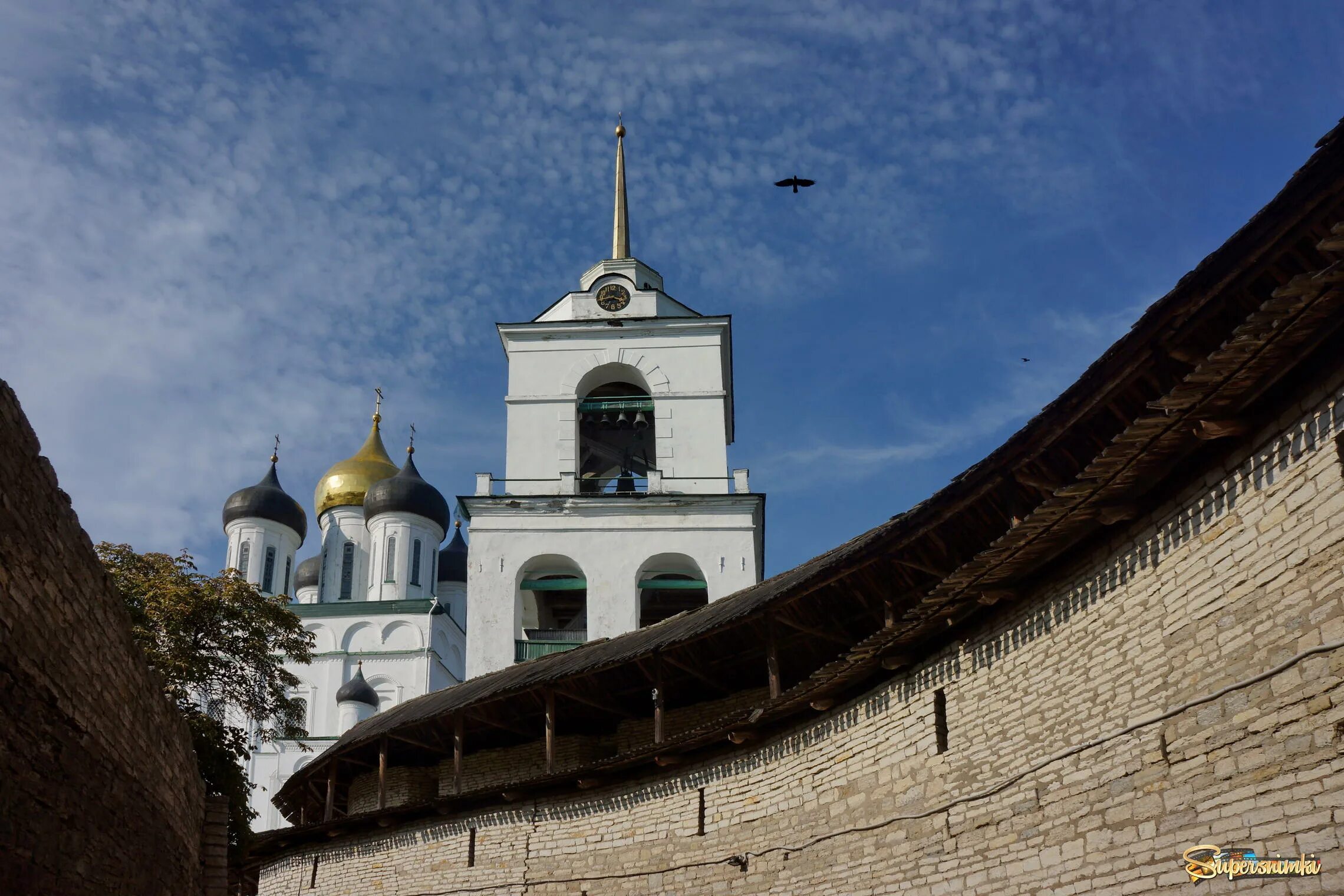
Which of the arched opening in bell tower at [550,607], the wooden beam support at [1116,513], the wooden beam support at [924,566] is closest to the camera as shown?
the wooden beam support at [1116,513]

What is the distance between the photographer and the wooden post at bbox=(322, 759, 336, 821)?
19969 millimetres

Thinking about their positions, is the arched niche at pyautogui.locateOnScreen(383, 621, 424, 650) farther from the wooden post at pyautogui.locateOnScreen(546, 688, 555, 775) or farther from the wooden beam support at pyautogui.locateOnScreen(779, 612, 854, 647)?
the wooden beam support at pyautogui.locateOnScreen(779, 612, 854, 647)

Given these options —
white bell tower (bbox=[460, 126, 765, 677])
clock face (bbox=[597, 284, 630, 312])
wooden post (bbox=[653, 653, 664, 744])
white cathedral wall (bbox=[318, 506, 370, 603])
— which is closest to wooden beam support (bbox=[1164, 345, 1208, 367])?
wooden post (bbox=[653, 653, 664, 744])

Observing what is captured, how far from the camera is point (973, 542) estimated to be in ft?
38.6

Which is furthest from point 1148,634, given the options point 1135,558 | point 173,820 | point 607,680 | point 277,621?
point 277,621

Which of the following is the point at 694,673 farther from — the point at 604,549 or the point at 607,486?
the point at 607,486

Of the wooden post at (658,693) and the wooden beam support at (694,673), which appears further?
the wooden beam support at (694,673)

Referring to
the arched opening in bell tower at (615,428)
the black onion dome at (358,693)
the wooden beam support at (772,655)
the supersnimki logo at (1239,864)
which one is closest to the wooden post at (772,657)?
the wooden beam support at (772,655)

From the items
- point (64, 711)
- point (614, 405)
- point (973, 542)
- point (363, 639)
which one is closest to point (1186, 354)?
point (973, 542)

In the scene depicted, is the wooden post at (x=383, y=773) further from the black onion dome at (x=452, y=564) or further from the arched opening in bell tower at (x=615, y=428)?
the black onion dome at (x=452, y=564)

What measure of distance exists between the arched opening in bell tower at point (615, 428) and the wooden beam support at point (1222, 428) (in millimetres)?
20766

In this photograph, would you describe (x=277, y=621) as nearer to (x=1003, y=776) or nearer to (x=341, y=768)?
(x=341, y=768)

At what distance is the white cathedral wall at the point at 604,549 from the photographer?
2611cm

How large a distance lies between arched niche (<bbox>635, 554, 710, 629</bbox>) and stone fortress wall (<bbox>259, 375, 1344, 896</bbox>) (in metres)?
12.5
